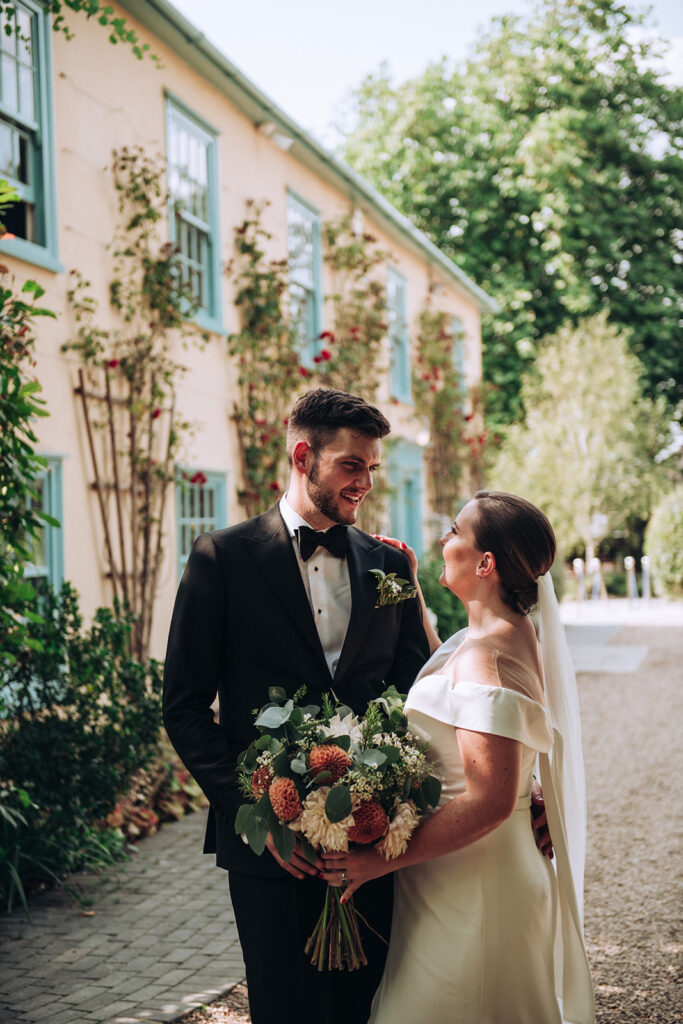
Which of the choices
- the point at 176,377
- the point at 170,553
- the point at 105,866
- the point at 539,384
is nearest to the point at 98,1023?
the point at 105,866

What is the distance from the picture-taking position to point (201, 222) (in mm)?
9000

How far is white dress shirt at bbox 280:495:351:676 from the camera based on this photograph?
2928 mm

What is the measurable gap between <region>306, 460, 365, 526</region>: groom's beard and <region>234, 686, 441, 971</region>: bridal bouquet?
0.60 metres

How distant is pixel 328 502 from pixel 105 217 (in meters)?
5.31

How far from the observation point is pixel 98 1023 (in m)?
3.93

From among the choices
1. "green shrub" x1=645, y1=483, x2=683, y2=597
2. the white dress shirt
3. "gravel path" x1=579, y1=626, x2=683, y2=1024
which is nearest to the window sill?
the white dress shirt

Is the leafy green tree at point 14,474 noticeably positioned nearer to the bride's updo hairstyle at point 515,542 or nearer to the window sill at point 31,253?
the window sill at point 31,253

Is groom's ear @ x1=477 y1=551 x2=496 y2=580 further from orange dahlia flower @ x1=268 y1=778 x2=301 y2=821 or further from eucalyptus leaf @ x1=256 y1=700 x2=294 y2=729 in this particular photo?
orange dahlia flower @ x1=268 y1=778 x2=301 y2=821

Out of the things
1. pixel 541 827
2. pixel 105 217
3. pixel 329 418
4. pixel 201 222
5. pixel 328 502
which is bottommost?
pixel 541 827

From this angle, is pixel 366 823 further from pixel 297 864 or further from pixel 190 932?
pixel 190 932

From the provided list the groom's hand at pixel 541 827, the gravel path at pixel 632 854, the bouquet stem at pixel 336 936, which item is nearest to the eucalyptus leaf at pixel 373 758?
the bouquet stem at pixel 336 936

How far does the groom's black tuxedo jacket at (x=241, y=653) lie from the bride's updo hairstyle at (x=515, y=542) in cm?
45

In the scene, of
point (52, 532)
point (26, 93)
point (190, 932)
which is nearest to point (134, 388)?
point (52, 532)

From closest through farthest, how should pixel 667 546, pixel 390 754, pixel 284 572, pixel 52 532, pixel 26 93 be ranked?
pixel 390 754, pixel 284 572, pixel 26 93, pixel 52 532, pixel 667 546
